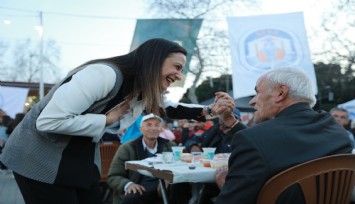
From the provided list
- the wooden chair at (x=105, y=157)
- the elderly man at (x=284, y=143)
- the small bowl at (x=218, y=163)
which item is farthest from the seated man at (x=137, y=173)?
the elderly man at (x=284, y=143)

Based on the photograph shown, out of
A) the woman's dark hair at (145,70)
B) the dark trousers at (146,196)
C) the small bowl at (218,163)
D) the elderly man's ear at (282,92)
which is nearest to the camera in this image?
the elderly man's ear at (282,92)

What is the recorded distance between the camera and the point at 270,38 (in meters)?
7.84

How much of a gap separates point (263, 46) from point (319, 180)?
21.3 ft

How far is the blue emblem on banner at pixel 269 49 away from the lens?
7.61 metres

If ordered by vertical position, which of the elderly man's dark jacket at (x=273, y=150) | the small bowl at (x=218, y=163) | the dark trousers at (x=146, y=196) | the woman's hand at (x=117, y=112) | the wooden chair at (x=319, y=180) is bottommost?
the dark trousers at (x=146, y=196)

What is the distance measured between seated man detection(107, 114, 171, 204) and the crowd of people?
5.76ft

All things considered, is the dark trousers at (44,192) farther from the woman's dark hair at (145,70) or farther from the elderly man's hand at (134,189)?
the elderly man's hand at (134,189)

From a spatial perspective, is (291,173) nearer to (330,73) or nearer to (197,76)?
(197,76)

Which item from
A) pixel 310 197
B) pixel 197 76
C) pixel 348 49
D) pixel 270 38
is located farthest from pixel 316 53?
pixel 310 197

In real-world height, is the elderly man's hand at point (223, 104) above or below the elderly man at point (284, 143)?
above

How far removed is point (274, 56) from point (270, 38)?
18.0 inches

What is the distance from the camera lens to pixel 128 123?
2.08 metres

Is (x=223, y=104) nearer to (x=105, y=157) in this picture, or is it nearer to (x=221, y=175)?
(x=221, y=175)

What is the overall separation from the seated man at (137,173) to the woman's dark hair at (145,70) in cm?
206
